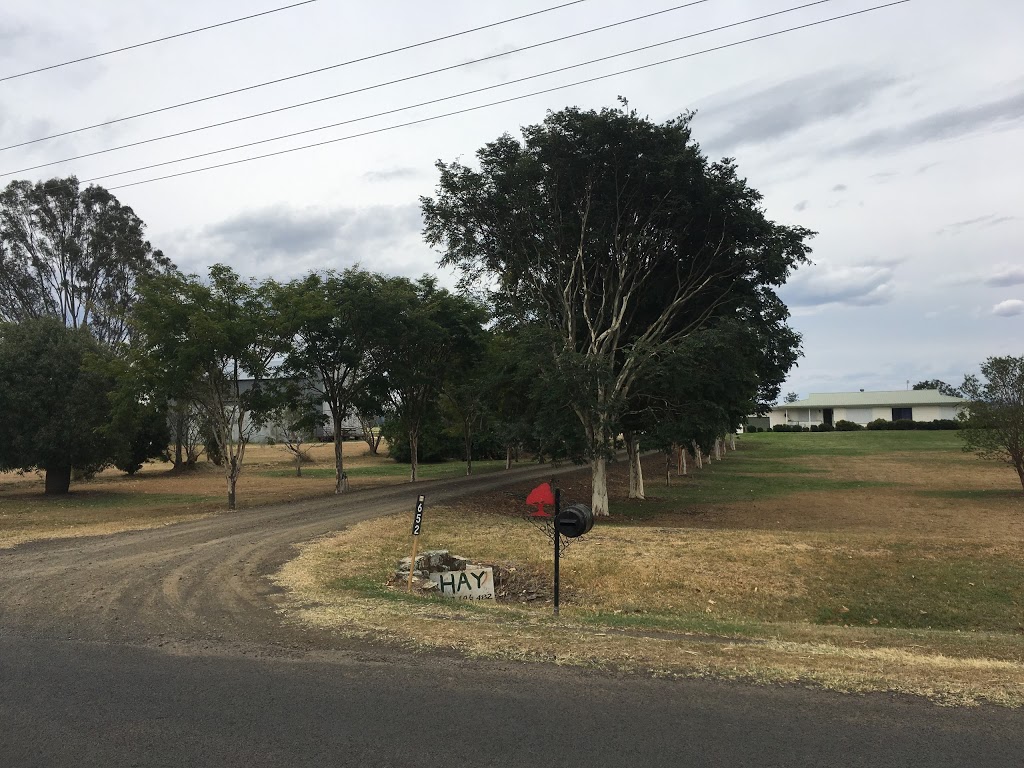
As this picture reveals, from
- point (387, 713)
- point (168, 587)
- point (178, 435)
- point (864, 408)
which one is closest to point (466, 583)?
point (168, 587)

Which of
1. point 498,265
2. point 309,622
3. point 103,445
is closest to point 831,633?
point 309,622

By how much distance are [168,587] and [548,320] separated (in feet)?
54.0

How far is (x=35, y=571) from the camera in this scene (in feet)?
39.8

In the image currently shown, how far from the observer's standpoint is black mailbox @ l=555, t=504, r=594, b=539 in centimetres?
858

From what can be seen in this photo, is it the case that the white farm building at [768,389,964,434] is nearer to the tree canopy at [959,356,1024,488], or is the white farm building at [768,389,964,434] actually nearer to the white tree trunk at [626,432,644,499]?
the tree canopy at [959,356,1024,488]

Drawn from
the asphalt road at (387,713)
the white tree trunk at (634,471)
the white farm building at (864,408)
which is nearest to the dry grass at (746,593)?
the asphalt road at (387,713)

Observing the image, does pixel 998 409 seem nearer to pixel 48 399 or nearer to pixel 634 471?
pixel 634 471

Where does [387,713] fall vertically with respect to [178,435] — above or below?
below

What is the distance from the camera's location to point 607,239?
77.2ft

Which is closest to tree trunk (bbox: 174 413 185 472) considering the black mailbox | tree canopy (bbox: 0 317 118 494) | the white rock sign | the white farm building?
tree canopy (bbox: 0 317 118 494)

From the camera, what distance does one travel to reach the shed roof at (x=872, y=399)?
339 ft

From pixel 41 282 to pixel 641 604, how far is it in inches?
1974

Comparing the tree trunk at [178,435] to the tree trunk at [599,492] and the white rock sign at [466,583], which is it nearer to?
the tree trunk at [599,492]

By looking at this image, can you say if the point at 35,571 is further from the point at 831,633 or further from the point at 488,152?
the point at 488,152
